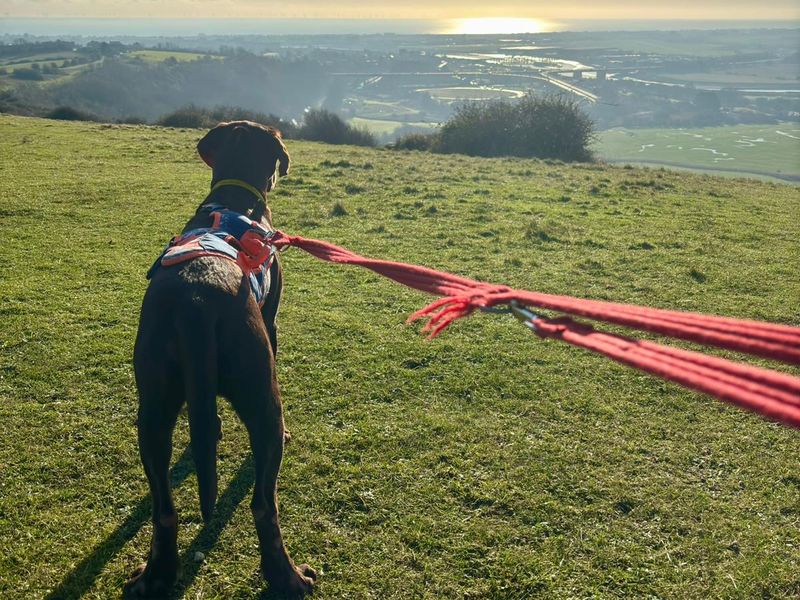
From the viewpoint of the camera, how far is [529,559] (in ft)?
11.3

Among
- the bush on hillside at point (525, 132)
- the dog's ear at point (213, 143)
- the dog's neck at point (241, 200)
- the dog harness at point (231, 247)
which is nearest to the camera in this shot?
the dog harness at point (231, 247)

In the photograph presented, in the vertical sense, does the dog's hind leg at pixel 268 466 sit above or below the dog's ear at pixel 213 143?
below

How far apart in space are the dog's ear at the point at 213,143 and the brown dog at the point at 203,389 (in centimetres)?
191

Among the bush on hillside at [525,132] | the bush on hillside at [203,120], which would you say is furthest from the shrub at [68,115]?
the bush on hillside at [525,132]

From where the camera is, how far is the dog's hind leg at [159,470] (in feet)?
9.22

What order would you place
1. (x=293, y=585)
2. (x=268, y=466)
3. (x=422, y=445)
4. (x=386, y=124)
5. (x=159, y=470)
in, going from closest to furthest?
1. (x=159, y=470)
2. (x=268, y=466)
3. (x=293, y=585)
4. (x=422, y=445)
5. (x=386, y=124)

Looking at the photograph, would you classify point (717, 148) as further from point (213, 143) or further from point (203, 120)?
point (213, 143)

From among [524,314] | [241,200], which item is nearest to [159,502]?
[524,314]

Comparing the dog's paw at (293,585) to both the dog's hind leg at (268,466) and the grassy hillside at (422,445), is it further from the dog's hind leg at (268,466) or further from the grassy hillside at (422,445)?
the grassy hillside at (422,445)

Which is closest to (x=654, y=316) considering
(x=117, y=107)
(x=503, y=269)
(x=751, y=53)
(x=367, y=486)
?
(x=367, y=486)

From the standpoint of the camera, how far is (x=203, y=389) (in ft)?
8.93

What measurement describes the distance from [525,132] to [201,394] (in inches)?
1143

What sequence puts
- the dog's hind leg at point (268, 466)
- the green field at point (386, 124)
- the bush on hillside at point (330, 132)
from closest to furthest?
the dog's hind leg at point (268, 466) < the bush on hillside at point (330, 132) < the green field at point (386, 124)

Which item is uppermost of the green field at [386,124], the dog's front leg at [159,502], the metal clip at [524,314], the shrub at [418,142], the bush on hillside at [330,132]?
the green field at [386,124]
